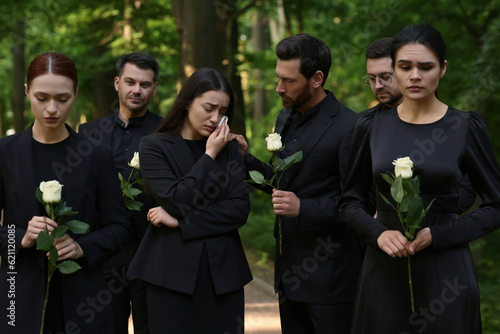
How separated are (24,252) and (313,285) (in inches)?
73.7

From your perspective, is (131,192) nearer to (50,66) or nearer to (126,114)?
(126,114)

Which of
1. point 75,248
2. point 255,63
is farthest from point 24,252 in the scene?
point 255,63

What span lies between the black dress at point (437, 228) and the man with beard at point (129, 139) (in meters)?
2.14

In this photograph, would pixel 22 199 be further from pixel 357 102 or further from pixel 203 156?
pixel 357 102

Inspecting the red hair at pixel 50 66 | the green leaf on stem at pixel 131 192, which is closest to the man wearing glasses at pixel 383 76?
the green leaf on stem at pixel 131 192

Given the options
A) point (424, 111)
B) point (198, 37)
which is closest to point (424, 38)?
point (424, 111)

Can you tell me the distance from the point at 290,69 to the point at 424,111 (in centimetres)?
128

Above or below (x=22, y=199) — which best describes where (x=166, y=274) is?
below

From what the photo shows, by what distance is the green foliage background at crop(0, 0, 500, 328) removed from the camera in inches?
457

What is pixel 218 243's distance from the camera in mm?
4109

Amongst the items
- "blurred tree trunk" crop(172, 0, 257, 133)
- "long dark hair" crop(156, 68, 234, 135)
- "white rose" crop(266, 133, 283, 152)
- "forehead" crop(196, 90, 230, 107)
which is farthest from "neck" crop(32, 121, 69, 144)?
"blurred tree trunk" crop(172, 0, 257, 133)

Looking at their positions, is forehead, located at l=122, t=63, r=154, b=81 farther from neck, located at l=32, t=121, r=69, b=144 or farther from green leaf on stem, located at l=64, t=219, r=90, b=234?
green leaf on stem, located at l=64, t=219, r=90, b=234

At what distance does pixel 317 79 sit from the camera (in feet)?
15.4

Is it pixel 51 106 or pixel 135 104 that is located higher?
pixel 135 104
